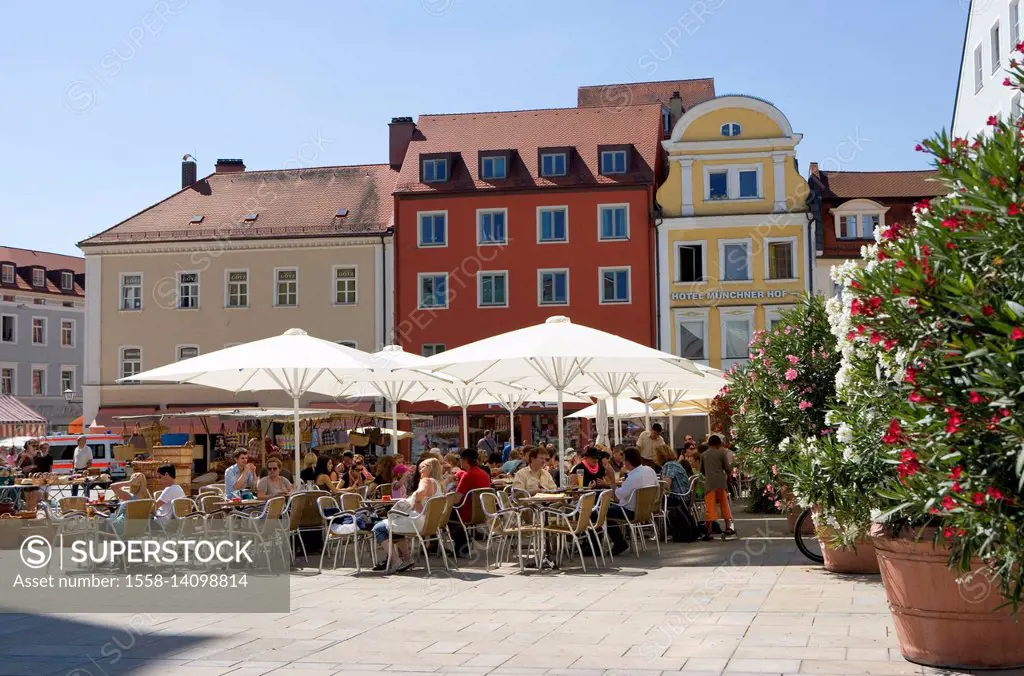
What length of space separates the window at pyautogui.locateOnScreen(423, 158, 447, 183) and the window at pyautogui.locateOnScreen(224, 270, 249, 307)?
7514 millimetres

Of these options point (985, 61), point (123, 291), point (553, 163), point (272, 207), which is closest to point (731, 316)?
point (553, 163)

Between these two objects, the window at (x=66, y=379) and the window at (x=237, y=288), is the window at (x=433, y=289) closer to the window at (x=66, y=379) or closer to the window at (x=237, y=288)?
the window at (x=237, y=288)

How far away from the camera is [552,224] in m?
42.0

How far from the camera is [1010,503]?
5.12 metres

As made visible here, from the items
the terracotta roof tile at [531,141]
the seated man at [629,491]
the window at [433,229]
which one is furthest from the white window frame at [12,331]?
the seated man at [629,491]

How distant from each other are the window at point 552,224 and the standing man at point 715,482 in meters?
24.9

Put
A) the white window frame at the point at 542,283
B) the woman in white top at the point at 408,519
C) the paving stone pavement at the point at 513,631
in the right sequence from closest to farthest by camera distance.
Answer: the paving stone pavement at the point at 513,631
the woman in white top at the point at 408,519
the white window frame at the point at 542,283

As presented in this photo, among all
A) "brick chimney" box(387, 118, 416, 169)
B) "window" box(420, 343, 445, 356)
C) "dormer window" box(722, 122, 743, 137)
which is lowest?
"window" box(420, 343, 445, 356)

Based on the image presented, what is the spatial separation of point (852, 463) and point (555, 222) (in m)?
34.5

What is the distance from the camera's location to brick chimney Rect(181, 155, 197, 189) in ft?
167

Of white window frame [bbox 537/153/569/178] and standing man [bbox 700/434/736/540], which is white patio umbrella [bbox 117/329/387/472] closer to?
standing man [bbox 700/434/736/540]

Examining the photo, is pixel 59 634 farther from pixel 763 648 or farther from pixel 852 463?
pixel 852 463

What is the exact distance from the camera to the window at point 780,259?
132ft

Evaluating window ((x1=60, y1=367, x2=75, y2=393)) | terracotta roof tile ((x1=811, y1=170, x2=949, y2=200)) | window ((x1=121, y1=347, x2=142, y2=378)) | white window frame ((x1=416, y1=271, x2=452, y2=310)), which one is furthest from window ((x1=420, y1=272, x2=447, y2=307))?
window ((x1=60, y1=367, x2=75, y2=393))
